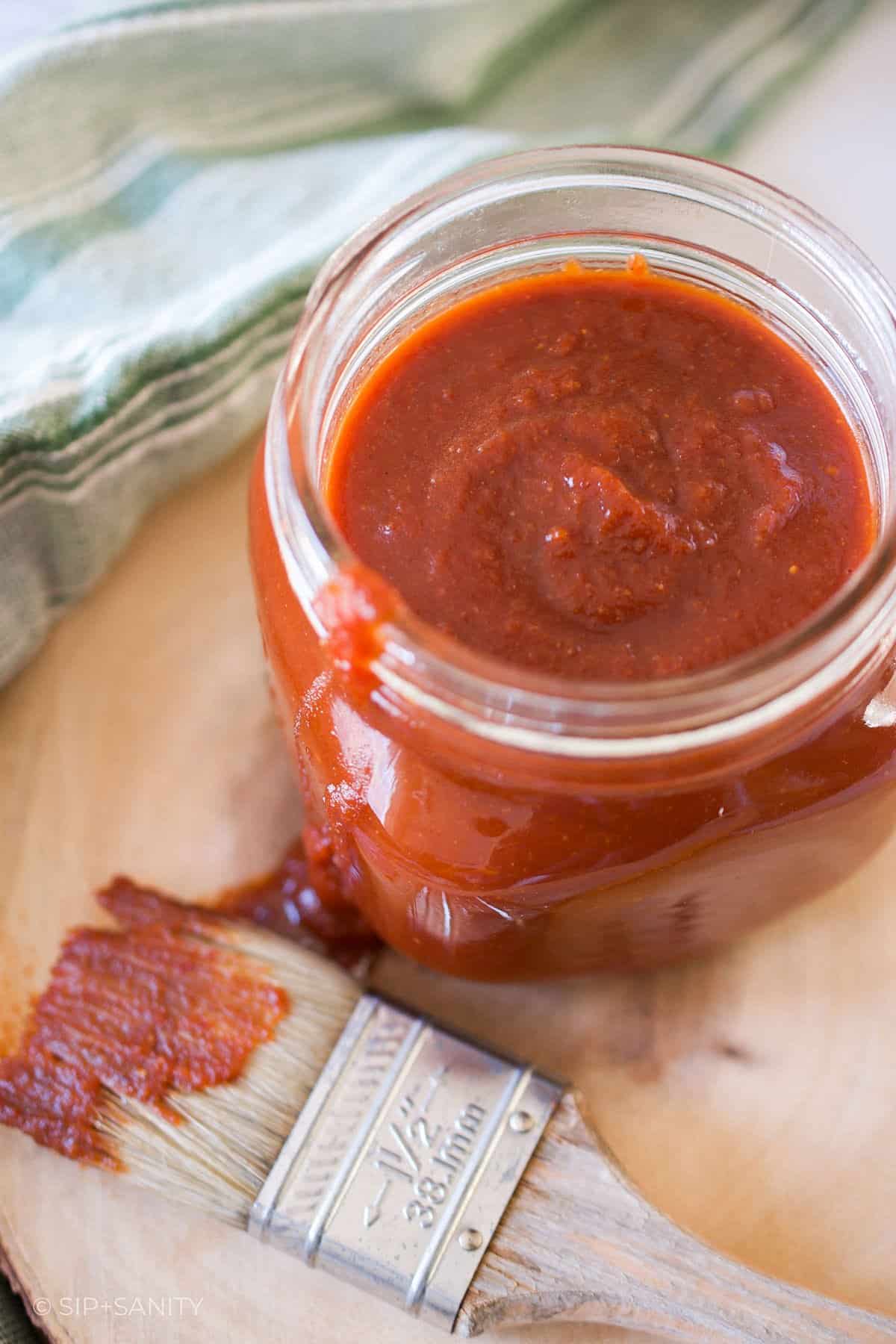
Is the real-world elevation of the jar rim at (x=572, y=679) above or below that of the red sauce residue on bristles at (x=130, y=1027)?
above

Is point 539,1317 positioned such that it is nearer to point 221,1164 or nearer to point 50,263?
point 221,1164

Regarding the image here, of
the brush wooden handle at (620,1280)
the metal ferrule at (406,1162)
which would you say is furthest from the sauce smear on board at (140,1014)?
the brush wooden handle at (620,1280)

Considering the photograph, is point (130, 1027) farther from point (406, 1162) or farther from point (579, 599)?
point (579, 599)

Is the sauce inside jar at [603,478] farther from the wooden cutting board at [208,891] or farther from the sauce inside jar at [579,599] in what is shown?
the wooden cutting board at [208,891]

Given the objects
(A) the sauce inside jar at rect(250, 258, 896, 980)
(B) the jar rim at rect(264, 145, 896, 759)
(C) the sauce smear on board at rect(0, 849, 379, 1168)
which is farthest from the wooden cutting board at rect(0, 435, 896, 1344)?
(B) the jar rim at rect(264, 145, 896, 759)

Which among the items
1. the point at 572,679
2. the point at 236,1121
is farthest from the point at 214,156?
the point at 236,1121

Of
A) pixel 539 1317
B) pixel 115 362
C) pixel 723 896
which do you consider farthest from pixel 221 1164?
pixel 115 362
